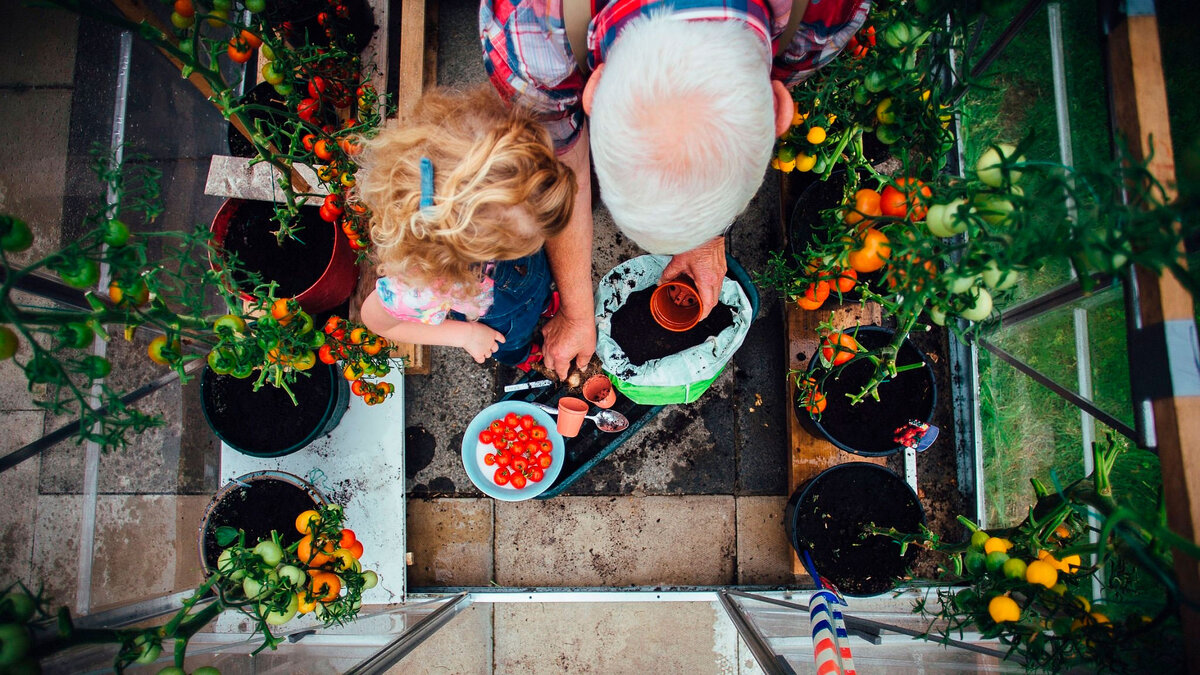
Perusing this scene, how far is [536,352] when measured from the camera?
82.5 inches

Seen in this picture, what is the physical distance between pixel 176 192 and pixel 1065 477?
10.4 feet

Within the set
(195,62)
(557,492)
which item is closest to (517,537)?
(557,492)

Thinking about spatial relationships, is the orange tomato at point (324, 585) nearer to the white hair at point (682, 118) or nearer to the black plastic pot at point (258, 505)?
the black plastic pot at point (258, 505)

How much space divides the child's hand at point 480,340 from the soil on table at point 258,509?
79cm

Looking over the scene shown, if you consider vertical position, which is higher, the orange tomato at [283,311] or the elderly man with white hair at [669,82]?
the elderly man with white hair at [669,82]

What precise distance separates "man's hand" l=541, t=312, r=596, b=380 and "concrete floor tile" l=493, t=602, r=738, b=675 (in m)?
0.99

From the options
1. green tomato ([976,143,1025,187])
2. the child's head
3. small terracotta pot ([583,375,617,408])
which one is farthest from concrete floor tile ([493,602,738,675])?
green tomato ([976,143,1025,187])

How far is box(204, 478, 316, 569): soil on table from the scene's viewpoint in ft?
6.05

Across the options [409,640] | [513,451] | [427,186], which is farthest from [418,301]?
[409,640]

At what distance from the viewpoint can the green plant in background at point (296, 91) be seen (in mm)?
1323

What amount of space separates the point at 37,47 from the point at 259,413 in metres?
1.35

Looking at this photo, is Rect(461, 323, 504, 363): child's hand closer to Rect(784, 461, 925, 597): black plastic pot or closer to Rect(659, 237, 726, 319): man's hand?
Rect(659, 237, 726, 319): man's hand

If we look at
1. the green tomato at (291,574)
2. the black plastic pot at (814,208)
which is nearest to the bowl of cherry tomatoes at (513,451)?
the green tomato at (291,574)

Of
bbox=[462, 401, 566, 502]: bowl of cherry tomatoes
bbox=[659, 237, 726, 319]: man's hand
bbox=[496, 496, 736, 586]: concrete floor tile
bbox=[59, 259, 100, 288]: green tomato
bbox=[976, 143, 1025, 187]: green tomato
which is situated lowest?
bbox=[496, 496, 736, 586]: concrete floor tile
